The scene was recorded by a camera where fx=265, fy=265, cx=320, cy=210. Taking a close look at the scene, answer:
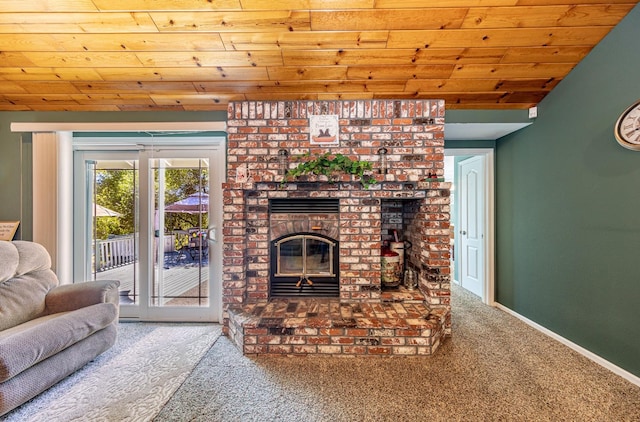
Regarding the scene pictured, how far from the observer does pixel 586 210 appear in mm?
2135

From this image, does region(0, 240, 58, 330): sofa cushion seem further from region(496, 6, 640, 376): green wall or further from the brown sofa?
region(496, 6, 640, 376): green wall

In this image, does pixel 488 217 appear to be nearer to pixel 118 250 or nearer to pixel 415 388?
pixel 415 388

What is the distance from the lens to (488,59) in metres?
2.14

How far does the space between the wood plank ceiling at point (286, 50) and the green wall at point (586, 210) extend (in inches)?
9.2

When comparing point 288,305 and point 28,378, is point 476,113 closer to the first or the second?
point 288,305

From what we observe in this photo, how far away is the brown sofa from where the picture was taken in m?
1.50

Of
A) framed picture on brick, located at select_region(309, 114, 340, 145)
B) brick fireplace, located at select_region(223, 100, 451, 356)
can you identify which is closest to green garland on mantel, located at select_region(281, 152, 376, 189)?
brick fireplace, located at select_region(223, 100, 451, 356)

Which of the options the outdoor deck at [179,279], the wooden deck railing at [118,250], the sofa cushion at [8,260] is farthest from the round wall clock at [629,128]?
the sofa cushion at [8,260]

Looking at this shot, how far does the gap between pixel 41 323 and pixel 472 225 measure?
4.38m

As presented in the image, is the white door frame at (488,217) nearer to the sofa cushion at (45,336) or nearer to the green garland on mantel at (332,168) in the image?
the green garland on mantel at (332,168)

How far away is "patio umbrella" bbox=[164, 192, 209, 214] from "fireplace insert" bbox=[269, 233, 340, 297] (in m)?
0.89

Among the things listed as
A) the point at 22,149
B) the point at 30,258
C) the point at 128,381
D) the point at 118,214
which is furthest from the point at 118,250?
the point at 128,381

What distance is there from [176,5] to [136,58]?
639 mm

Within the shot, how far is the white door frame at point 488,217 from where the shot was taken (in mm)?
3215
